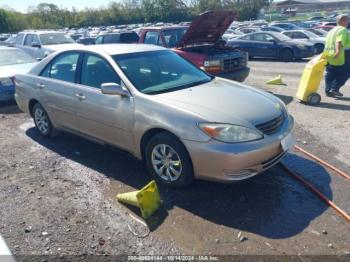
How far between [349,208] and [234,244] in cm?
135

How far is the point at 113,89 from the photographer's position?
4113 millimetres

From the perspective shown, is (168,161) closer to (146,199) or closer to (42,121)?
(146,199)

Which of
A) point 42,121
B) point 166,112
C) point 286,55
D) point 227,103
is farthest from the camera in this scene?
point 286,55

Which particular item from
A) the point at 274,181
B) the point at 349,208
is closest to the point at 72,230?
the point at 274,181

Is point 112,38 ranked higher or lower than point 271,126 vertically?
higher

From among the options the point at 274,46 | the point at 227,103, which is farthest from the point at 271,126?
the point at 274,46

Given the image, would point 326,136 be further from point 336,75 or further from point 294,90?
point 294,90

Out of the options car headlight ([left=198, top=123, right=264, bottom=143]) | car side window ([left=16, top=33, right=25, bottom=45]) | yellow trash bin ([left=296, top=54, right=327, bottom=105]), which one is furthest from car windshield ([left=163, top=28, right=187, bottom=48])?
car side window ([left=16, top=33, right=25, bottom=45])

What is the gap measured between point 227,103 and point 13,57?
25.9 ft

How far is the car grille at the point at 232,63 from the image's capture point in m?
8.01

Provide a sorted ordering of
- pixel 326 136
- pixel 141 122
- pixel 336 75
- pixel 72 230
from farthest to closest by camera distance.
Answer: pixel 336 75
pixel 326 136
pixel 141 122
pixel 72 230

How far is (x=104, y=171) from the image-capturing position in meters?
4.68

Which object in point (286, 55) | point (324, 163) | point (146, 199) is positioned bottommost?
point (286, 55)

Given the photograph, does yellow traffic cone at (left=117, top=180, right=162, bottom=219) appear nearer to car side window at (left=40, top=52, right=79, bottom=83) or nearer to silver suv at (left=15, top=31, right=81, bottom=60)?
car side window at (left=40, top=52, right=79, bottom=83)
